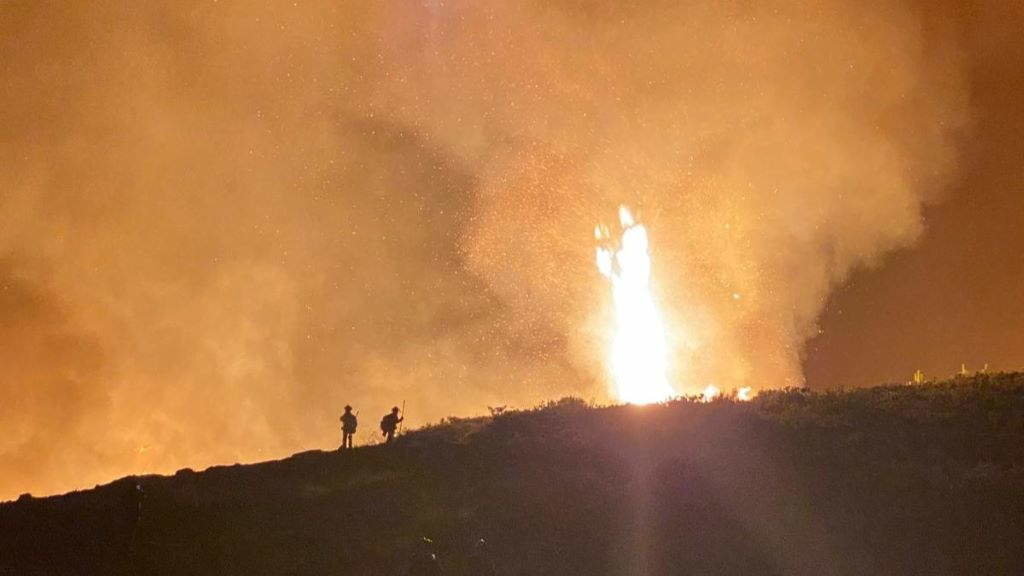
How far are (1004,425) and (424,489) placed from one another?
1658cm

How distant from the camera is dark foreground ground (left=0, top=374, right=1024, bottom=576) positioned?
2109cm

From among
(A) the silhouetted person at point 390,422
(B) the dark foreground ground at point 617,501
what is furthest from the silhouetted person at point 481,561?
(A) the silhouetted person at point 390,422

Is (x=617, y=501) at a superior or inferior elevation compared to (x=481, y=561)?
superior

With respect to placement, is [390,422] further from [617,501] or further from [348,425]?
[617,501]

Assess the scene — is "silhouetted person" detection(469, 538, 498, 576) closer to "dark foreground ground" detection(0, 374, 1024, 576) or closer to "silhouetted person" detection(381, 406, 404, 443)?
"dark foreground ground" detection(0, 374, 1024, 576)

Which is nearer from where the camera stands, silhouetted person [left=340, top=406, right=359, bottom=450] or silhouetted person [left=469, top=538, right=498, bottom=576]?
silhouetted person [left=469, top=538, right=498, bottom=576]

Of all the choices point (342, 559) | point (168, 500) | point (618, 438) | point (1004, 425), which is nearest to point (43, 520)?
point (168, 500)

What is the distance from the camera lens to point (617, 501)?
80.6 ft

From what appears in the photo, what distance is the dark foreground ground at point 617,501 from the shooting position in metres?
21.1

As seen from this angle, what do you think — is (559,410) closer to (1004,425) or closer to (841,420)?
(841,420)

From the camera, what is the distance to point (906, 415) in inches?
1068

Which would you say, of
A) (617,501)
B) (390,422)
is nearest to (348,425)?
(390,422)

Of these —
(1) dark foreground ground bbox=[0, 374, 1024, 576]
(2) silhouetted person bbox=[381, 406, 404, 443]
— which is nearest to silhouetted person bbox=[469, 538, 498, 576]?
(1) dark foreground ground bbox=[0, 374, 1024, 576]

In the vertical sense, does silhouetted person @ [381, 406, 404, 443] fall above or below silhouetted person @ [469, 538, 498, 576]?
above
